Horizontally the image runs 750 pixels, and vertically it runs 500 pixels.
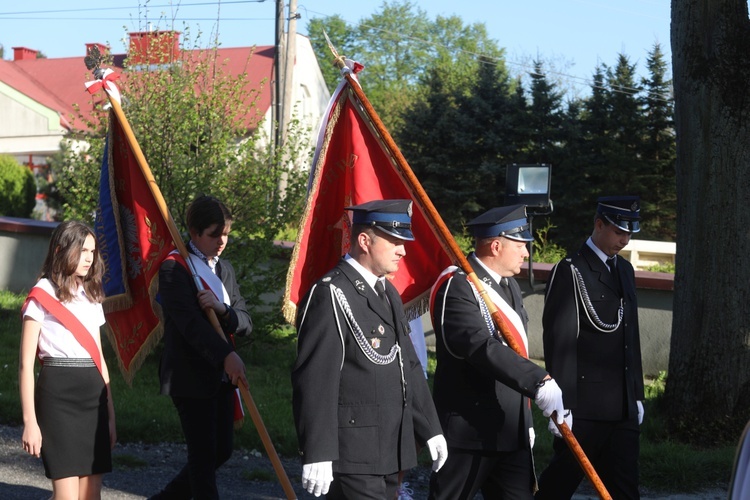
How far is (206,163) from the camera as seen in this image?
10.1 metres

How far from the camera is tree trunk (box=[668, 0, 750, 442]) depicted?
25.9 ft

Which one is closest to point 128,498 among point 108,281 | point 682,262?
point 108,281

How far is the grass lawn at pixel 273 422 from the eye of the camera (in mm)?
7430

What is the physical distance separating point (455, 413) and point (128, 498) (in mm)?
2705

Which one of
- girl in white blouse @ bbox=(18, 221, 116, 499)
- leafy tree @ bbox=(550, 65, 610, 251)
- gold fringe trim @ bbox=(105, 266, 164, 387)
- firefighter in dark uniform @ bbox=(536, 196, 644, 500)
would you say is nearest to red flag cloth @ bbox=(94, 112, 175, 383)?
gold fringe trim @ bbox=(105, 266, 164, 387)

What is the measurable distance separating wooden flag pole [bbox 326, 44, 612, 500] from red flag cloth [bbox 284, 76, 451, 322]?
0.09m

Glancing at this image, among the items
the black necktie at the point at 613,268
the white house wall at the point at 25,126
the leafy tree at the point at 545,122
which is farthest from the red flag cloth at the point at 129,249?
the white house wall at the point at 25,126

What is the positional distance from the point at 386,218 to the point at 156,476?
11.9ft

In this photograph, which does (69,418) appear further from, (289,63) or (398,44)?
(398,44)

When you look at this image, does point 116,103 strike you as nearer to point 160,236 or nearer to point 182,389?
point 160,236

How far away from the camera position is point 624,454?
5559 millimetres

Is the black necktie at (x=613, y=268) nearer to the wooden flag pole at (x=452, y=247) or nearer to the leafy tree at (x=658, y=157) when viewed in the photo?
the wooden flag pole at (x=452, y=247)

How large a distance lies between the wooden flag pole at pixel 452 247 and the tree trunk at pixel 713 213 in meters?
3.29

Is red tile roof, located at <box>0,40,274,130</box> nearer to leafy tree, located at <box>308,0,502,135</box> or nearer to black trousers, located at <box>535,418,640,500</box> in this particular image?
leafy tree, located at <box>308,0,502,135</box>
